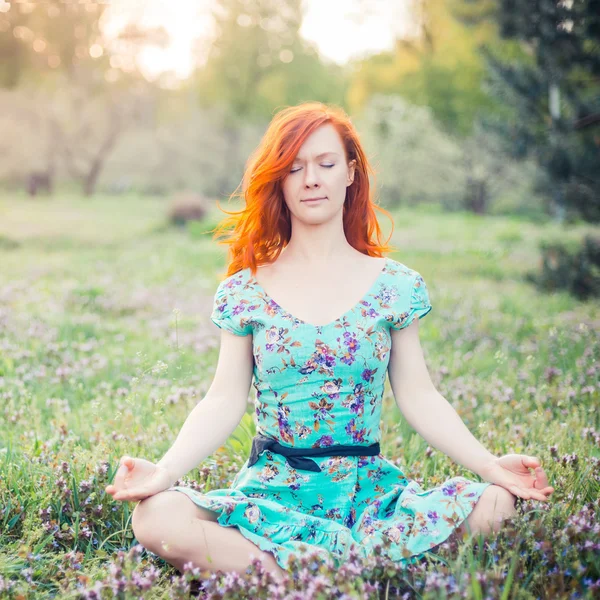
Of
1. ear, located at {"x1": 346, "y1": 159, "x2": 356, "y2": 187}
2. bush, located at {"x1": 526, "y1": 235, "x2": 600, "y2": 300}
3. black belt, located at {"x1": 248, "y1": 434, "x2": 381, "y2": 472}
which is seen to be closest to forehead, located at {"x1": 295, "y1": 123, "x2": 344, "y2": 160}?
ear, located at {"x1": 346, "y1": 159, "x2": 356, "y2": 187}

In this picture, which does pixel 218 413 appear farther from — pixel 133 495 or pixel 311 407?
pixel 133 495

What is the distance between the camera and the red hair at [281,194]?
3.12 metres

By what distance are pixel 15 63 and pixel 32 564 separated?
1281 cm

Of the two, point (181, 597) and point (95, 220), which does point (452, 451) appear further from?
point (95, 220)

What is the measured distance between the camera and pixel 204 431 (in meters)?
2.99

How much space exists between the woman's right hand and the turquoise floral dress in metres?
0.08

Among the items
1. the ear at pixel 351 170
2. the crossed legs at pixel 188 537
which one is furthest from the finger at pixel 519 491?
the ear at pixel 351 170

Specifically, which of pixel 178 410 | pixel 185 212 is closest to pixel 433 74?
pixel 185 212

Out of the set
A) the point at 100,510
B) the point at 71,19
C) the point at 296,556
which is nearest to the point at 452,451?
the point at 296,556

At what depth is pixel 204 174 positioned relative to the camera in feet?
116

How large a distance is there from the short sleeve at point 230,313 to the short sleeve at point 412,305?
68cm

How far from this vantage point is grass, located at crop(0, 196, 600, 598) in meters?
2.61

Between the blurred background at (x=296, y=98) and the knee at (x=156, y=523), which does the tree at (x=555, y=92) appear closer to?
the blurred background at (x=296, y=98)

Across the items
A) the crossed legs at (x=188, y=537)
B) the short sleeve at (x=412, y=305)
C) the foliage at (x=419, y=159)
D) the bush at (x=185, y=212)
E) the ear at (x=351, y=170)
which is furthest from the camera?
the foliage at (x=419, y=159)
